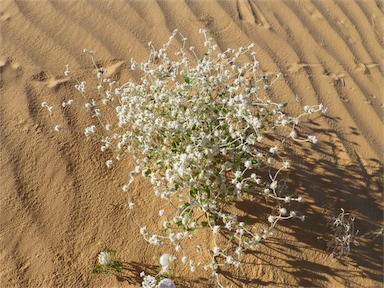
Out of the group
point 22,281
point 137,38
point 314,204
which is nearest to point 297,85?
point 314,204

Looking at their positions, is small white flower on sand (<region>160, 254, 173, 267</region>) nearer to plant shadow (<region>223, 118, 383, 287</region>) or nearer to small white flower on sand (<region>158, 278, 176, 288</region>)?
small white flower on sand (<region>158, 278, 176, 288</region>)

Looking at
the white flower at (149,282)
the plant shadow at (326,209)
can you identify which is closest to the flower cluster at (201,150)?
the white flower at (149,282)

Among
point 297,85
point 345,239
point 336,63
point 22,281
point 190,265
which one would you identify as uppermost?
point 336,63

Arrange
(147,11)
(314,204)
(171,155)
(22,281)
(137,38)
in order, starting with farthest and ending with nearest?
(147,11) → (137,38) → (314,204) → (171,155) → (22,281)

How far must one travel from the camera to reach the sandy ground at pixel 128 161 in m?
2.48

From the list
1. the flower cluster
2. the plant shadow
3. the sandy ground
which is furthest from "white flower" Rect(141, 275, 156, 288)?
the plant shadow

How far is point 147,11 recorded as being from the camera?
3.75 m

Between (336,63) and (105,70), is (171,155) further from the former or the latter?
(336,63)

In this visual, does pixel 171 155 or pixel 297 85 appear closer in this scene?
pixel 171 155

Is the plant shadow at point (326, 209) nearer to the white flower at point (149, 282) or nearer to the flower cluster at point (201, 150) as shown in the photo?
the flower cluster at point (201, 150)

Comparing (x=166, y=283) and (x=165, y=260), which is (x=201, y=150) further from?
(x=166, y=283)

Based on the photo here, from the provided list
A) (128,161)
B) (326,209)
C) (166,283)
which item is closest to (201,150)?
(128,161)

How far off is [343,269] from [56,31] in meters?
2.75

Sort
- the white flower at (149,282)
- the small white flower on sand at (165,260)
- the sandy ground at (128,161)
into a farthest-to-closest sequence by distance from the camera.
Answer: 1. the sandy ground at (128,161)
2. the small white flower on sand at (165,260)
3. the white flower at (149,282)
